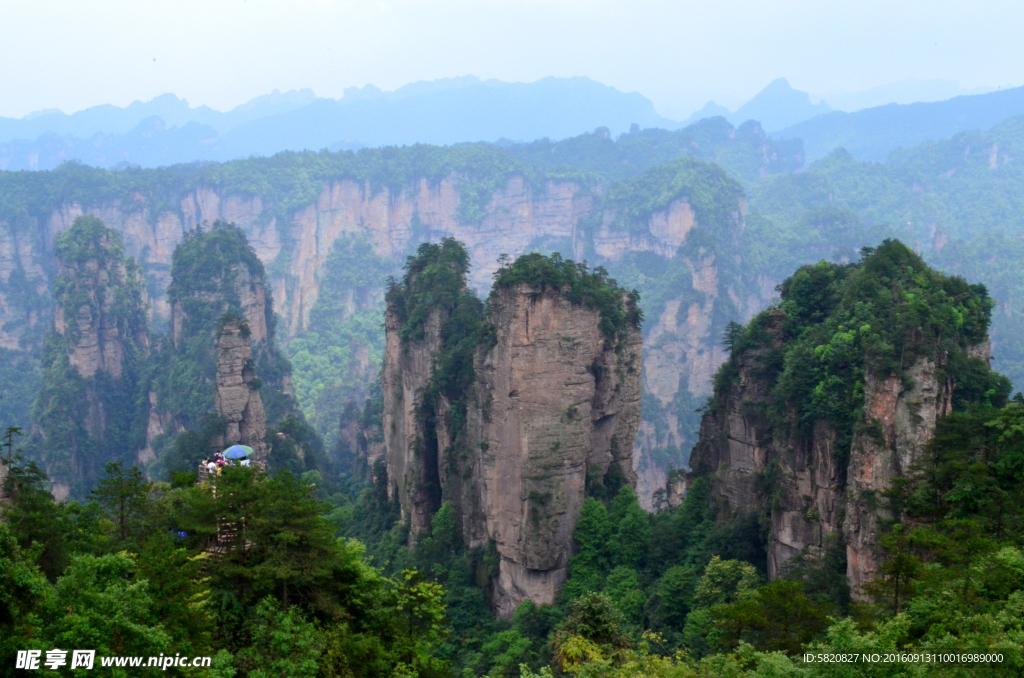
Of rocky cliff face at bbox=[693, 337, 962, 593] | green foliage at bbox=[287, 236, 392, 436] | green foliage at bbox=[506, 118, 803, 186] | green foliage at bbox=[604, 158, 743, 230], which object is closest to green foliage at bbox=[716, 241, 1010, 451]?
rocky cliff face at bbox=[693, 337, 962, 593]

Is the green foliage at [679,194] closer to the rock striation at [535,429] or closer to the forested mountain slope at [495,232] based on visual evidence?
the forested mountain slope at [495,232]

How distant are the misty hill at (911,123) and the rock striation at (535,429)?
6458 inches

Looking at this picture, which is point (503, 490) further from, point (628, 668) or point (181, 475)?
point (628, 668)

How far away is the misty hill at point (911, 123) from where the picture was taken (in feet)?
601

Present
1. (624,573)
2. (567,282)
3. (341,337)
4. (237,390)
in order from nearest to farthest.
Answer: (624,573) → (567,282) → (237,390) → (341,337)

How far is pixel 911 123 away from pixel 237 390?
584 ft

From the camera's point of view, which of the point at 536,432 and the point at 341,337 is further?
the point at 341,337

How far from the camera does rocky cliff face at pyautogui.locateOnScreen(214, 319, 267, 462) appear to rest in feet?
146

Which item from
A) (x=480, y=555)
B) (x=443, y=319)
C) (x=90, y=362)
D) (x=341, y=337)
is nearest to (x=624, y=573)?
(x=480, y=555)

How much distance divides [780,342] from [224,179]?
87.0m

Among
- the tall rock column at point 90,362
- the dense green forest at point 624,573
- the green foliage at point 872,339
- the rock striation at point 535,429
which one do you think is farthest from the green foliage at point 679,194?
the green foliage at point 872,339

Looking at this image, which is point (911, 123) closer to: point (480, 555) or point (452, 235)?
point (452, 235)

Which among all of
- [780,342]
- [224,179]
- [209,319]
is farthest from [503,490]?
[224,179]

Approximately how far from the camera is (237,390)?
44719 mm
